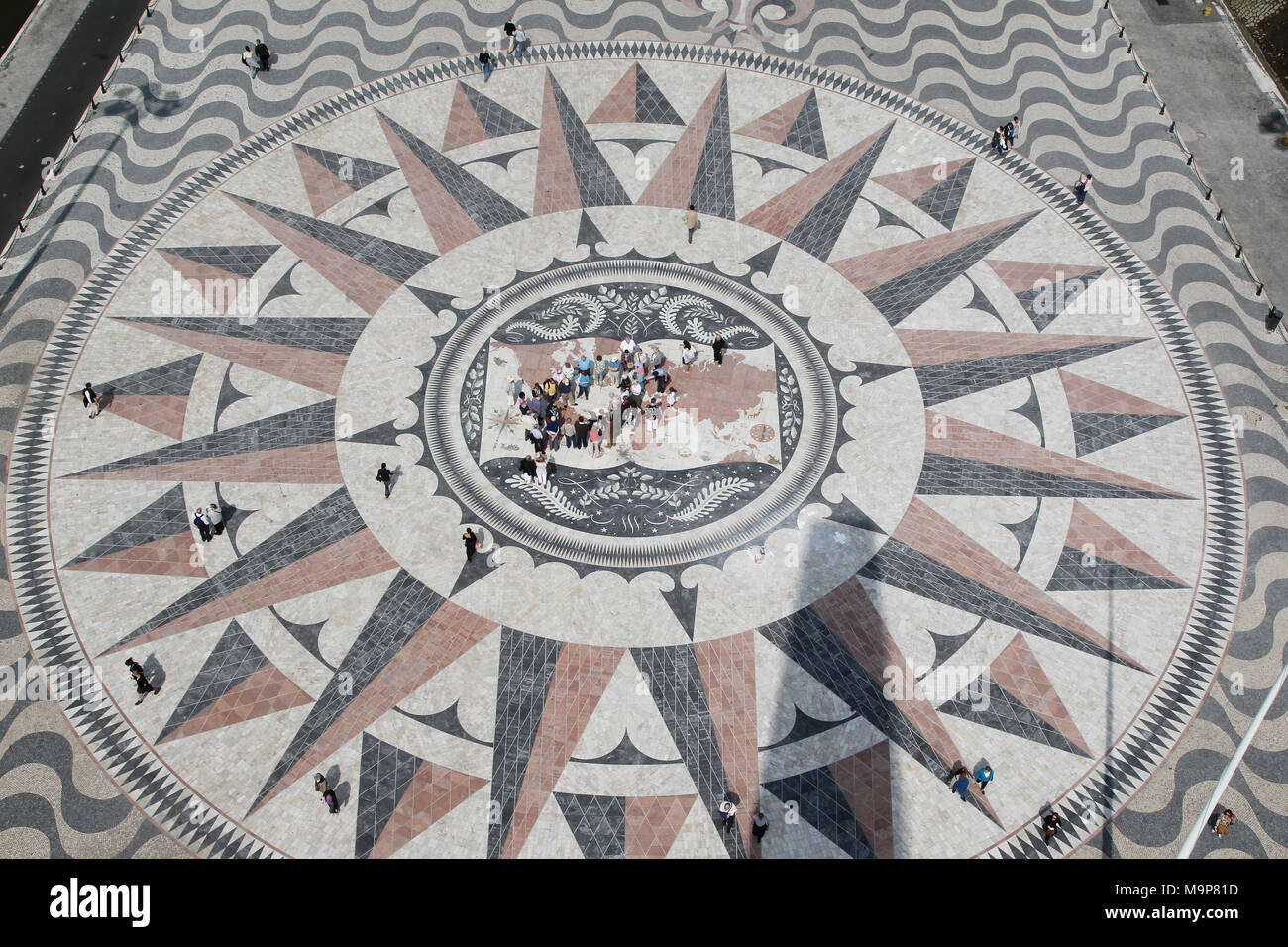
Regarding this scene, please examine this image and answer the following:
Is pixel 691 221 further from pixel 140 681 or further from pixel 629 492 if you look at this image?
pixel 140 681

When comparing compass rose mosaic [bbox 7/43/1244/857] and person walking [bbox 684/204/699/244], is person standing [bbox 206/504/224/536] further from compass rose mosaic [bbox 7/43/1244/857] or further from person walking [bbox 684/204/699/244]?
person walking [bbox 684/204/699/244]

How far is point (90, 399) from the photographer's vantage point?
1280 inches

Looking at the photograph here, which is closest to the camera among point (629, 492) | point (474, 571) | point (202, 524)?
point (474, 571)

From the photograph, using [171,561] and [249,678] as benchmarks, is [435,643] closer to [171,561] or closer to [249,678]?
[249,678]

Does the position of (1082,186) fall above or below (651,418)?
above

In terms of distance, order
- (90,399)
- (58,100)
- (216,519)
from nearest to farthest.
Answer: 1. (216,519)
2. (90,399)
3. (58,100)

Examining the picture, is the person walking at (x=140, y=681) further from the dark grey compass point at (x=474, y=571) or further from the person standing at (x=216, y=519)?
the dark grey compass point at (x=474, y=571)

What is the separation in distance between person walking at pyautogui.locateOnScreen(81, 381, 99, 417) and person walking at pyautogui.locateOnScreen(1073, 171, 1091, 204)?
1285 inches

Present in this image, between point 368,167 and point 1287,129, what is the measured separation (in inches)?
1353

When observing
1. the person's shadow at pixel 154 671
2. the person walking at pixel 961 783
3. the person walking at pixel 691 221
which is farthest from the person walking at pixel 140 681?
the person walking at pixel 691 221

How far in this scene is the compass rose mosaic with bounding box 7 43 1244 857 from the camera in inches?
1038

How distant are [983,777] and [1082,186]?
22.3 metres

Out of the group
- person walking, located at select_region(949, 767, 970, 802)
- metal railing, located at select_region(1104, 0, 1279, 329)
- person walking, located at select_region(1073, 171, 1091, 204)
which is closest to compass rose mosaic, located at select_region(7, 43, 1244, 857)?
person walking, located at select_region(949, 767, 970, 802)

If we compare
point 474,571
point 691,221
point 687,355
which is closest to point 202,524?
point 474,571
